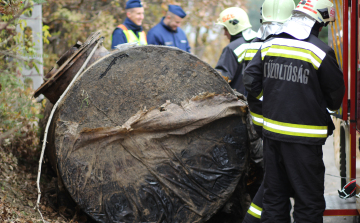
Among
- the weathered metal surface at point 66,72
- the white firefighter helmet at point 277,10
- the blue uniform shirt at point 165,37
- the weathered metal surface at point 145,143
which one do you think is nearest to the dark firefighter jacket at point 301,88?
the weathered metal surface at point 145,143

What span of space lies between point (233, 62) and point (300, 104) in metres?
1.80

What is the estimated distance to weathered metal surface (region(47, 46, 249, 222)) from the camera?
2816 millimetres

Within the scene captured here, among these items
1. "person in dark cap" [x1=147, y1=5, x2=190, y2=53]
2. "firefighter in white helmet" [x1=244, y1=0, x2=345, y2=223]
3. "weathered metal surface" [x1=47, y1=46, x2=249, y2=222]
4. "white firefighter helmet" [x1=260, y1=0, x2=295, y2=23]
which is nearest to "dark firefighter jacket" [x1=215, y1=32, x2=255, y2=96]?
"white firefighter helmet" [x1=260, y1=0, x2=295, y2=23]

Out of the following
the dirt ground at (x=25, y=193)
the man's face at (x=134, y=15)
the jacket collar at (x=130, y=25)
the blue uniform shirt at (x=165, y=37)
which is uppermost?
the man's face at (x=134, y=15)

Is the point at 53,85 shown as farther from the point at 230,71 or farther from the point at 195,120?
the point at 230,71

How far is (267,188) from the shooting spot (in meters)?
2.71

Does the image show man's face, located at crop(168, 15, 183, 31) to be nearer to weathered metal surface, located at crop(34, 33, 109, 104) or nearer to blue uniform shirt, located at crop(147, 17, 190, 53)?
blue uniform shirt, located at crop(147, 17, 190, 53)

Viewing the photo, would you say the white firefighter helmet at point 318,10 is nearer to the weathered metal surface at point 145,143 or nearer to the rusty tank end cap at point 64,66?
the weathered metal surface at point 145,143

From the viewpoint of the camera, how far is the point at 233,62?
421 cm

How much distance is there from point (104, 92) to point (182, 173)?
34.5 inches

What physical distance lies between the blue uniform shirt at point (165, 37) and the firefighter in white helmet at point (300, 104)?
2857mm

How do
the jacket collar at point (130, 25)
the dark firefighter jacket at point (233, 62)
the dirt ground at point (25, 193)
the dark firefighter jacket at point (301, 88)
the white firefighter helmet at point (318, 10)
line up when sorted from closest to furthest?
the dark firefighter jacket at point (301, 88)
the white firefighter helmet at point (318, 10)
the dirt ground at point (25, 193)
the dark firefighter jacket at point (233, 62)
the jacket collar at point (130, 25)

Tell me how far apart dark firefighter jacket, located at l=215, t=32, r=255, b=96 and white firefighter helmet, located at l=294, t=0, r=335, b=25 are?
1.59 m

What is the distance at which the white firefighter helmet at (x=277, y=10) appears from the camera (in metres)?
3.28
